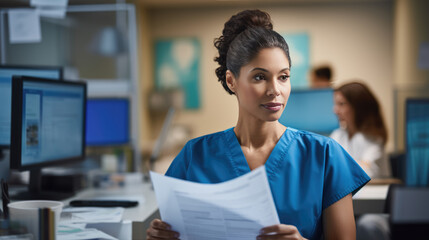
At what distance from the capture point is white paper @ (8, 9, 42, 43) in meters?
2.12

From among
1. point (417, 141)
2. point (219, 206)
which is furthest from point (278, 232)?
point (417, 141)

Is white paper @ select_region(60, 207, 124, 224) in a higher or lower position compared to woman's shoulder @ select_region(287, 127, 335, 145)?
lower

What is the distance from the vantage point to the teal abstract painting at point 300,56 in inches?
213

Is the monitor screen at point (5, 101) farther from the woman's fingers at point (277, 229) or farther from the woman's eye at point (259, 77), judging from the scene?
the woman's fingers at point (277, 229)

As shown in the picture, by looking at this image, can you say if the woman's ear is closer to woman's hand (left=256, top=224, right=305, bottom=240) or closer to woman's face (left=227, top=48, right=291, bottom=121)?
woman's face (left=227, top=48, right=291, bottom=121)

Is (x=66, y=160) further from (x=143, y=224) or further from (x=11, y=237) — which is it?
(x=11, y=237)

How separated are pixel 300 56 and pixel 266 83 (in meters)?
4.51

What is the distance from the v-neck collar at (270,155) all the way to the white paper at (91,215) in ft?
1.29

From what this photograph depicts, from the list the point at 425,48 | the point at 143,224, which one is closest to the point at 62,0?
the point at 143,224

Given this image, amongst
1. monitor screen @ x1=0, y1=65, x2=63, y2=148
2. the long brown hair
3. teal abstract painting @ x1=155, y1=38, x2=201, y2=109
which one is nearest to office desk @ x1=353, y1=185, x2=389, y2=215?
the long brown hair

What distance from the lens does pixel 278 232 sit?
0.94 meters

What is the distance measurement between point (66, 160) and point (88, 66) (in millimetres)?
3968

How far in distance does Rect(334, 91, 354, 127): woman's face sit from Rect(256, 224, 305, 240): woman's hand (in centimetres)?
166

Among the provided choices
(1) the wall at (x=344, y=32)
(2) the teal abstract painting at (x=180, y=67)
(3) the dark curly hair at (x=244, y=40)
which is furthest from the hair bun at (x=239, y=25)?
(2) the teal abstract painting at (x=180, y=67)
